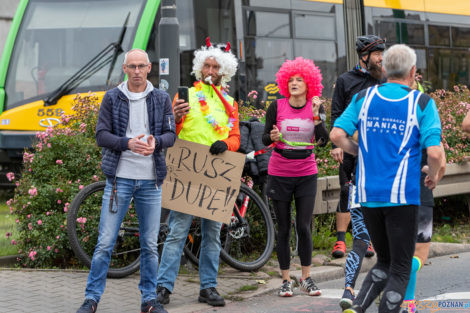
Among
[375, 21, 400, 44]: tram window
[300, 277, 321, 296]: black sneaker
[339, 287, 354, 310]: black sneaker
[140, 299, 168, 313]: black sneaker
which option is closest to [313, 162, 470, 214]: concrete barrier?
[300, 277, 321, 296]: black sneaker

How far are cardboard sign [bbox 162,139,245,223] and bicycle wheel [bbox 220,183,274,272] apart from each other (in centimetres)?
85

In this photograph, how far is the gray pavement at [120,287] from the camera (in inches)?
236

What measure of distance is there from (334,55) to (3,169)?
631 centimetres

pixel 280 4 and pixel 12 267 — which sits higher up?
pixel 280 4

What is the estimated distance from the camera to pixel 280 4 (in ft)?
46.4

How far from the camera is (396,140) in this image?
4.56 metres

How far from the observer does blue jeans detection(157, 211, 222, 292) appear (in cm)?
609

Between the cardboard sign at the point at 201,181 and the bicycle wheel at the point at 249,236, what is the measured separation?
85 cm

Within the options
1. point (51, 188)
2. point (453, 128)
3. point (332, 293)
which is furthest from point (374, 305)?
point (453, 128)

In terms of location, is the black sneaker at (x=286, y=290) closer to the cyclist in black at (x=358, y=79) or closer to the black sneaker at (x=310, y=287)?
the black sneaker at (x=310, y=287)

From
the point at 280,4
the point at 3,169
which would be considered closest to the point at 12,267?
the point at 3,169

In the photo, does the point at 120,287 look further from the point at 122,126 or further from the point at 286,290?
the point at 122,126

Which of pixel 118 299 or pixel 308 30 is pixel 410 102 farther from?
pixel 308 30

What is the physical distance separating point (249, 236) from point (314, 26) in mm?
7928
